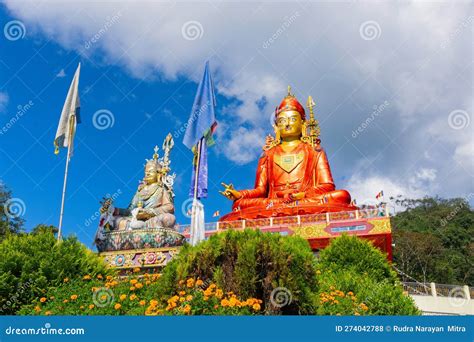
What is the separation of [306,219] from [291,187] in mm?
4409

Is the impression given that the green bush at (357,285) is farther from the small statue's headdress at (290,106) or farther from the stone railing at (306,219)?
the small statue's headdress at (290,106)

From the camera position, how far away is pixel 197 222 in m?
13.7

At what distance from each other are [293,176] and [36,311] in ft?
58.8

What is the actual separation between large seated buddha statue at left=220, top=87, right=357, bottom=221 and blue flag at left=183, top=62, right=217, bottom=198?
6.87m

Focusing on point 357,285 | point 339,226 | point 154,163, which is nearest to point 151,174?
point 154,163

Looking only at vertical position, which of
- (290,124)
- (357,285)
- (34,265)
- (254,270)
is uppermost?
(290,124)

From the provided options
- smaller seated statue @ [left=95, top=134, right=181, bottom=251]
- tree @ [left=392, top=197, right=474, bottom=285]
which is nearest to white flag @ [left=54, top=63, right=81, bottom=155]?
smaller seated statue @ [left=95, top=134, right=181, bottom=251]

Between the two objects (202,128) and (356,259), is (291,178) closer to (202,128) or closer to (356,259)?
(202,128)

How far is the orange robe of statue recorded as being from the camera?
67.2 feet

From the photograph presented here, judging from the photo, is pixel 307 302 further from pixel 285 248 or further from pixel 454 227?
pixel 454 227

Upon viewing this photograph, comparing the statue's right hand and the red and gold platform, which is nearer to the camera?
the red and gold platform

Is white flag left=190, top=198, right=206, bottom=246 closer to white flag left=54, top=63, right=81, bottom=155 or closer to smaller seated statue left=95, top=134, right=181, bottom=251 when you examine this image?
smaller seated statue left=95, top=134, right=181, bottom=251

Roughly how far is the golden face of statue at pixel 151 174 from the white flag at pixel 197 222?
20.2ft

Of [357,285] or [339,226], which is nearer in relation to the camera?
[357,285]
